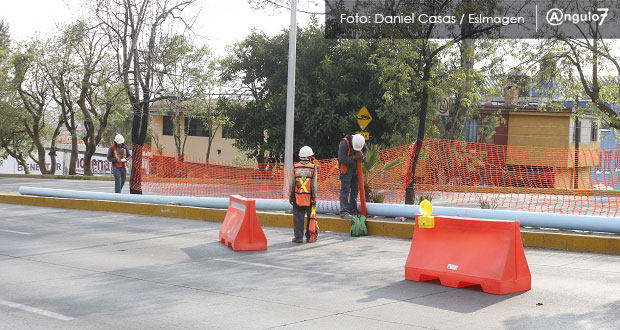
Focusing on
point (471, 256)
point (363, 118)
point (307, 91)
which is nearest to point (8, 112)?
point (307, 91)

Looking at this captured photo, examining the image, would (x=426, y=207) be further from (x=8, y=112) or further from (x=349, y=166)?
(x=8, y=112)

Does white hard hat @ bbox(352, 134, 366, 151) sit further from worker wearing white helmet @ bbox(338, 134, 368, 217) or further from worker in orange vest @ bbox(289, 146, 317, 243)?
worker in orange vest @ bbox(289, 146, 317, 243)

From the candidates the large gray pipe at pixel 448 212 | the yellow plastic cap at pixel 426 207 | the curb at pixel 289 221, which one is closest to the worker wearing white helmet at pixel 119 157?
the large gray pipe at pixel 448 212

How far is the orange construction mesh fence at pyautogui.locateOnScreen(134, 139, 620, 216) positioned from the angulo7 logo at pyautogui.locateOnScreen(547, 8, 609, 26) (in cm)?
495

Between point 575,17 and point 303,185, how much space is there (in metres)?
16.6

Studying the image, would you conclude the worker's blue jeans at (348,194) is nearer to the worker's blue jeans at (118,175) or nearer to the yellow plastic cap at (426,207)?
the yellow plastic cap at (426,207)

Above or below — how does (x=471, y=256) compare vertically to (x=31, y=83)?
below

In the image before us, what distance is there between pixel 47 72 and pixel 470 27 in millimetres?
29838

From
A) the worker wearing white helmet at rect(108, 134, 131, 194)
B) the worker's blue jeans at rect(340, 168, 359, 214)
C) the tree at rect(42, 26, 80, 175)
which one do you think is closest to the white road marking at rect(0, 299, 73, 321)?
the worker's blue jeans at rect(340, 168, 359, 214)

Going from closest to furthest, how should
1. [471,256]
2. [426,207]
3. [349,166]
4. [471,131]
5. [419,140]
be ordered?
[471,256] → [426,207] → [349,166] → [419,140] → [471,131]

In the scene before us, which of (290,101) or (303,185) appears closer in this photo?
(303,185)

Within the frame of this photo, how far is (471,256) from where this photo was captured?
334 inches

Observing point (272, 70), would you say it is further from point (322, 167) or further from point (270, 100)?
point (322, 167)

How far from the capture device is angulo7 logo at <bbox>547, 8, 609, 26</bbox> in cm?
2455
